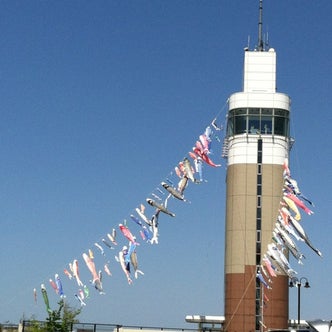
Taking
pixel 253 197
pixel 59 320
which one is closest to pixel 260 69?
pixel 253 197

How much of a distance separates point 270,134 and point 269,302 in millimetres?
17744

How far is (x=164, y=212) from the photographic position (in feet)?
189

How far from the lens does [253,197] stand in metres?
97.2

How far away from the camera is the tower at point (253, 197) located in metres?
96.3

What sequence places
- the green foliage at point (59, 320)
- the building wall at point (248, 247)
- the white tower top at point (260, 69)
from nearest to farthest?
the green foliage at point (59, 320)
the building wall at point (248, 247)
the white tower top at point (260, 69)

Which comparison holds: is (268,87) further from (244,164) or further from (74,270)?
(74,270)

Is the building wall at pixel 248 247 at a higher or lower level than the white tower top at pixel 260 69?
lower

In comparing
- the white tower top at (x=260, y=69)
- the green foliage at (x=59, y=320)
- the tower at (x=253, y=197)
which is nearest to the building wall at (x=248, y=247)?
the tower at (x=253, y=197)

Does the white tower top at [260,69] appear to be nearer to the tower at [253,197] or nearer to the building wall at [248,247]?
the tower at [253,197]

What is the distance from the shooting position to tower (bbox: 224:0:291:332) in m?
96.3

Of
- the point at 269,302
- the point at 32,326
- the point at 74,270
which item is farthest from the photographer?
the point at 269,302

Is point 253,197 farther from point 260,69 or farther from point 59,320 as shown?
point 59,320

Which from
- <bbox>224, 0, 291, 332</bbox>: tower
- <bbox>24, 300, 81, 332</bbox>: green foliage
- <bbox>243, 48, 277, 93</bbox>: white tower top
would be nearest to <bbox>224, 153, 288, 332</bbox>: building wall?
<bbox>224, 0, 291, 332</bbox>: tower

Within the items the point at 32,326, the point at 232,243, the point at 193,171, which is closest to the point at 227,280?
the point at 232,243
